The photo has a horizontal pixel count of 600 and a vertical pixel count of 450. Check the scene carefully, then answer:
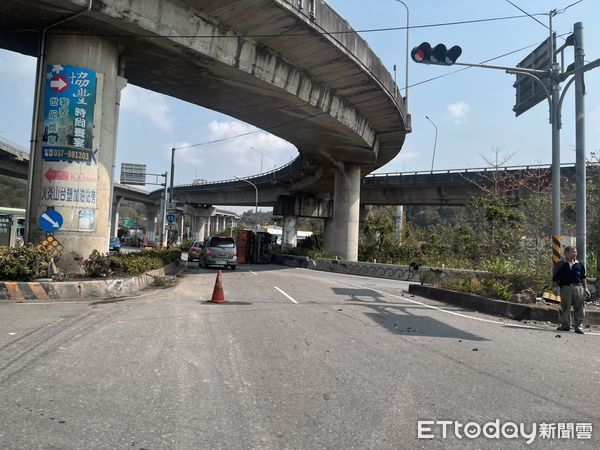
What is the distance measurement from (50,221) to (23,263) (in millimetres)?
1496

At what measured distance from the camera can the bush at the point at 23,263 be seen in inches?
468

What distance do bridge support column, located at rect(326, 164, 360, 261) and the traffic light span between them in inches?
805

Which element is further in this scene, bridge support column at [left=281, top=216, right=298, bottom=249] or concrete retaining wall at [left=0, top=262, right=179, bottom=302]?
bridge support column at [left=281, top=216, right=298, bottom=249]

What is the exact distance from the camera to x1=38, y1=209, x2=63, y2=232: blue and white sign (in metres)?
13.0

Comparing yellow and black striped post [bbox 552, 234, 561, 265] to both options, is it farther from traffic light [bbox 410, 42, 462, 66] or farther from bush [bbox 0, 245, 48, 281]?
bush [bbox 0, 245, 48, 281]

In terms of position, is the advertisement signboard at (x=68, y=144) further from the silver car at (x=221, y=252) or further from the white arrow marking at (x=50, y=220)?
the silver car at (x=221, y=252)

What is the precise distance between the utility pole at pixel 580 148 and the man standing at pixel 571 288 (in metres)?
2.97

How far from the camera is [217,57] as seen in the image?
15570 millimetres

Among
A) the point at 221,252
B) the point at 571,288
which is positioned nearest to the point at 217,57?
the point at 571,288

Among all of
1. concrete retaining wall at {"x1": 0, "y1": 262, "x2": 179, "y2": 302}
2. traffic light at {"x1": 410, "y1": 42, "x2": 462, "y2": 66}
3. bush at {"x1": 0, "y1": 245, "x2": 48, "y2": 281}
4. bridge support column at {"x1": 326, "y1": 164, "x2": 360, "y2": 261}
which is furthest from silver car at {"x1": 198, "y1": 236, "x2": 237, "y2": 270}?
traffic light at {"x1": 410, "y1": 42, "x2": 462, "y2": 66}

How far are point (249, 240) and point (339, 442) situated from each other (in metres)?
38.0

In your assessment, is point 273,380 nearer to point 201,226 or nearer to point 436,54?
point 436,54

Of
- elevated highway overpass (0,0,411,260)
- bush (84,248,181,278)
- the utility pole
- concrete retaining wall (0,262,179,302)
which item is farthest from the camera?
elevated highway overpass (0,0,411,260)

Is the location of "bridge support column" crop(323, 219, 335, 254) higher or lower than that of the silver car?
higher
